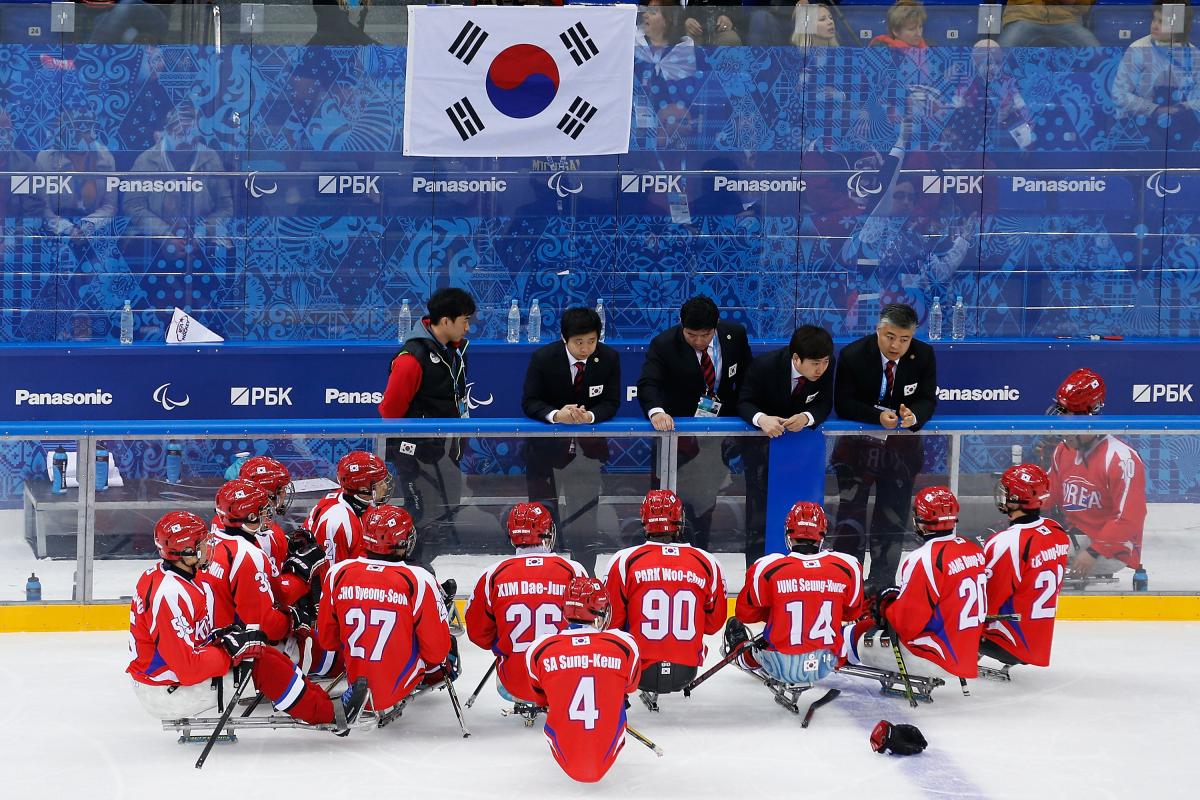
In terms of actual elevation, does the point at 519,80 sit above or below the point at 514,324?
above

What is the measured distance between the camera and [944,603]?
607 centimetres

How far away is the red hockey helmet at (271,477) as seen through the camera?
613 centimetres

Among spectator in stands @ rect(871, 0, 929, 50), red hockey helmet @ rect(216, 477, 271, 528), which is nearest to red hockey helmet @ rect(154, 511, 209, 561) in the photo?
red hockey helmet @ rect(216, 477, 271, 528)

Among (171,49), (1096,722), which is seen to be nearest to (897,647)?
(1096,722)

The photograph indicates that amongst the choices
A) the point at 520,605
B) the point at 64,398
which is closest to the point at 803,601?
the point at 520,605

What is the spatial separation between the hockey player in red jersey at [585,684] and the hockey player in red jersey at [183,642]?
998mm

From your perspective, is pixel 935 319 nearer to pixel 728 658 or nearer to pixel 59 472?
pixel 728 658

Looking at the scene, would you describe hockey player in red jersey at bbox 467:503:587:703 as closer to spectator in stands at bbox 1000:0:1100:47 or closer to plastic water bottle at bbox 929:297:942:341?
plastic water bottle at bbox 929:297:942:341

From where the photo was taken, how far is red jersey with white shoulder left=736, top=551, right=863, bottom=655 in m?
5.85

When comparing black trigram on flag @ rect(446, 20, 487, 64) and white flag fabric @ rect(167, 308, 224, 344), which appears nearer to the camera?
black trigram on flag @ rect(446, 20, 487, 64)

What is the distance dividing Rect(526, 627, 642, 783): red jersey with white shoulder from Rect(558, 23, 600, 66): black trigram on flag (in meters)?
5.11

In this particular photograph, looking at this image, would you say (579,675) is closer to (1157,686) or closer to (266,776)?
(266,776)

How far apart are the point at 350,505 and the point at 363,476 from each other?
13cm

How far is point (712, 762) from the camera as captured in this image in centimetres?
560
